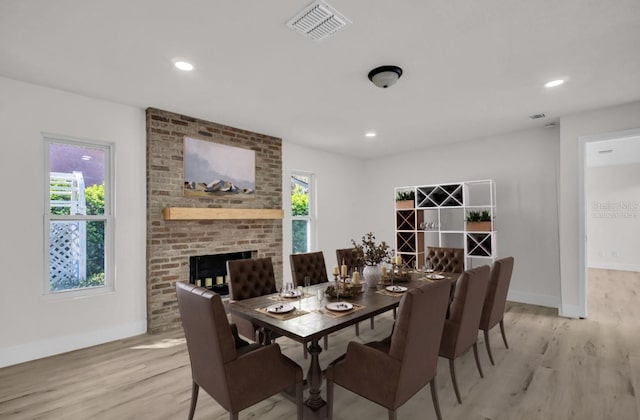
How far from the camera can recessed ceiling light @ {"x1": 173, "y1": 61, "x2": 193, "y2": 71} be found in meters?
2.66

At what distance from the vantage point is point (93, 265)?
11.5 ft

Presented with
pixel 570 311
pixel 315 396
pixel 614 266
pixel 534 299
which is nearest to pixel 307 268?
pixel 315 396

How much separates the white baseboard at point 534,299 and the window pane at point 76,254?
222 inches

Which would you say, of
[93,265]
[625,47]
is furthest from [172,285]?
[625,47]

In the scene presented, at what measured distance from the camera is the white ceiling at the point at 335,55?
6.61 ft

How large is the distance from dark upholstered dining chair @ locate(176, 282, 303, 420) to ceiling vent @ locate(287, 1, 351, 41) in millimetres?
1791

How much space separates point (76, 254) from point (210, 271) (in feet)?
4.90

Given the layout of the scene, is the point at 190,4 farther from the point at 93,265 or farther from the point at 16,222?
the point at 93,265

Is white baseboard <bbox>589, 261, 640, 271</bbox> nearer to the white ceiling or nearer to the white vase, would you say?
the white ceiling

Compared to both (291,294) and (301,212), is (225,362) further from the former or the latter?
(301,212)

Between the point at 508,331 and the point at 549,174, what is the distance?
245 centimetres

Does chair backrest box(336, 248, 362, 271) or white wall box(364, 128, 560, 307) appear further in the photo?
white wall box(364, 128, 560, 307)

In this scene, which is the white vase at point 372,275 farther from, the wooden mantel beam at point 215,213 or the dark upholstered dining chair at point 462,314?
the wooden mantel beam at point 215,213

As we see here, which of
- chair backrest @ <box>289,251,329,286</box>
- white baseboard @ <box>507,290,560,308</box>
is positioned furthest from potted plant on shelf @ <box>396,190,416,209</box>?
chair backrest @ <box>289,251,329,286</box>
